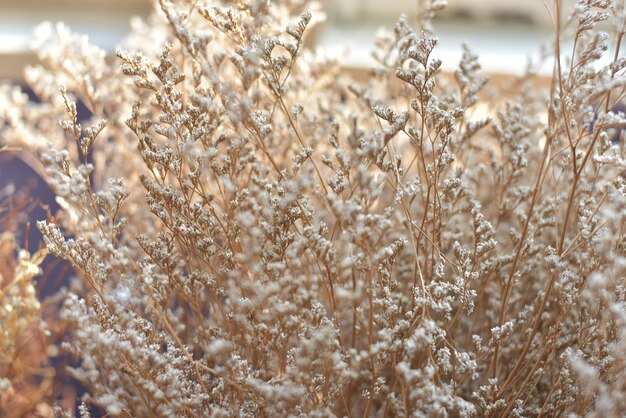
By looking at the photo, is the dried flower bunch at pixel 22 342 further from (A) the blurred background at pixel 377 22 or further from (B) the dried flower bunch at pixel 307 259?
(A) the blurred background at pixel 377 22

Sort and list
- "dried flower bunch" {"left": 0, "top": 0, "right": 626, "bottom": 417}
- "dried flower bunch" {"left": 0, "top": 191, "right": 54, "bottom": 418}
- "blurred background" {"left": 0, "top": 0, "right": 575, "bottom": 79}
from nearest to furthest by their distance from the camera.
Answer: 1. "dried flower bunch" {"left": 0, "top": 0, "right": 626, "bottom": 417}
2. "dried flower bunch" {"left": 0, "top": 191, "right": 54, "bottom": 418}
3. "blurred background" {"left": 0, "top": 0, "right": 575, "bottom": 79}

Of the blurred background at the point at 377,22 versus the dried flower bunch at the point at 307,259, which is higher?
the blurred background at the point at 377,22

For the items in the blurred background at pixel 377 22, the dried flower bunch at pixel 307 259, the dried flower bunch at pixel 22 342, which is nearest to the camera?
the dried flower bunch at pixel 307 259

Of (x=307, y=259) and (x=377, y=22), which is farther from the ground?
(x=377, y=22)

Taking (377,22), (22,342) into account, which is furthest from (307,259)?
(377,22)

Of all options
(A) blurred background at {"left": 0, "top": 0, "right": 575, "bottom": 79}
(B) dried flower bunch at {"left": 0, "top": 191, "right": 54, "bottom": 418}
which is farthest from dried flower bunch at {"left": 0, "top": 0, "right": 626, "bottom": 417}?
(A) blurred background at {"left": 0, "top": 0, "right": 575, "bottom": 79}

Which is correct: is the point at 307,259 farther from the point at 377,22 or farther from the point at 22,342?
the point at 377,22

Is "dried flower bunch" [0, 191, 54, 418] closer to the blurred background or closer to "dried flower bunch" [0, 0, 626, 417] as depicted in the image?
"dried flower bunch" [0, 0, 626, 417]

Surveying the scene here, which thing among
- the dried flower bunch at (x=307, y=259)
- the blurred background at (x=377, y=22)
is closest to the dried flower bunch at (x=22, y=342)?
the dried flower bunch at (x=307, y=259)
